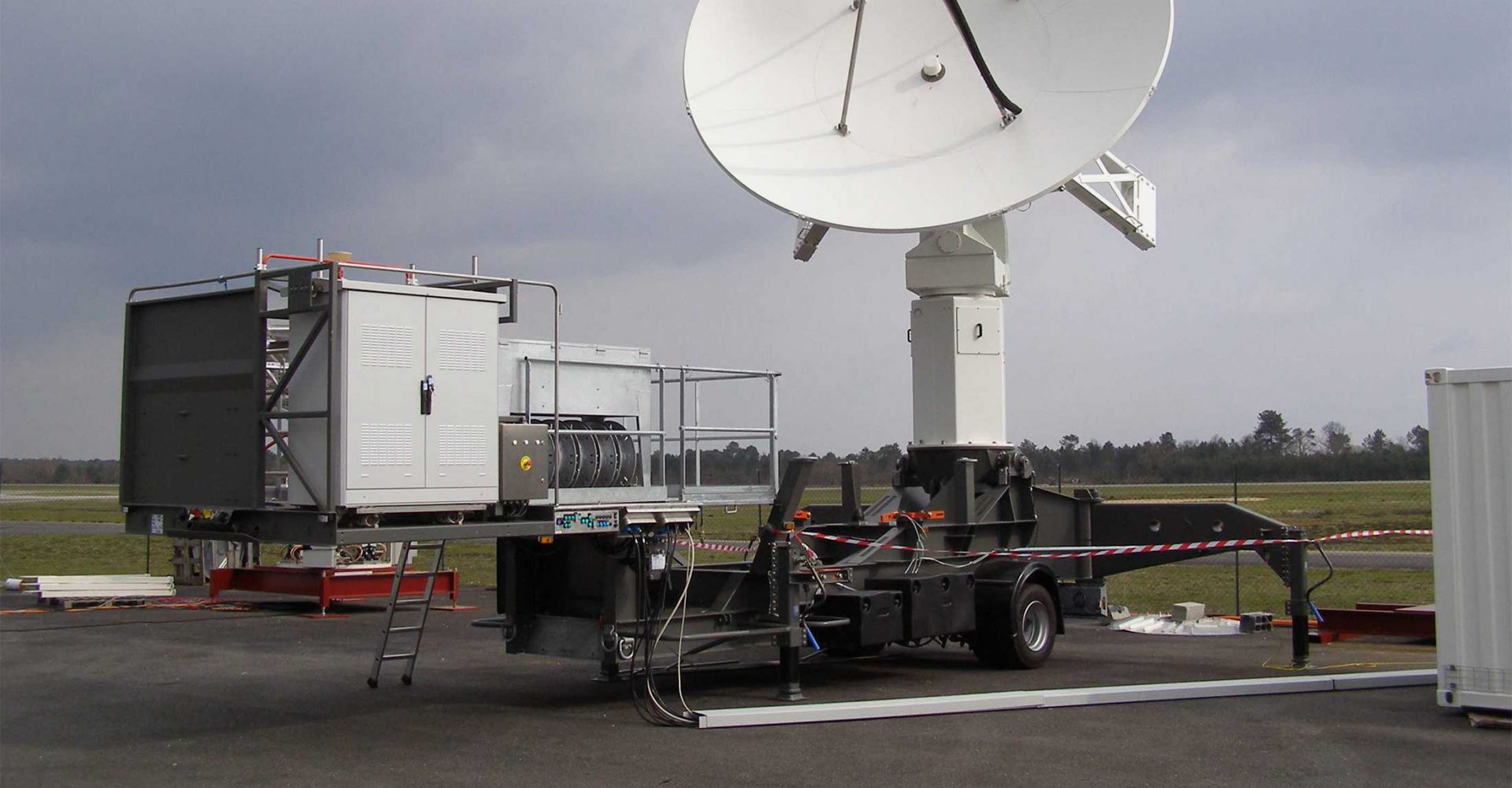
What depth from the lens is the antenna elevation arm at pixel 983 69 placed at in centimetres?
1401

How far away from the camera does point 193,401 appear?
9.95 m

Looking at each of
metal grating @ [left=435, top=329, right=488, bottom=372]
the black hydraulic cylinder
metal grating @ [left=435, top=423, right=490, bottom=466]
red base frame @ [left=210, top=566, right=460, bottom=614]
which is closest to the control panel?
metal grating @ [left=435, top=423, right=490, bottom=466]

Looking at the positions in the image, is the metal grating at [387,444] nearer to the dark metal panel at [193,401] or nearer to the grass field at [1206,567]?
the dark metal panel at [193,401]

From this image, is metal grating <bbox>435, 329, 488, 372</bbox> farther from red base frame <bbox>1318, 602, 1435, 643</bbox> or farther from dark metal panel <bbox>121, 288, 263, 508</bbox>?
red base frame <bbox>1318, 602, 1435, 643</bbox>

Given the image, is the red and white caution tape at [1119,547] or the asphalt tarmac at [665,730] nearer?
the asphalt tarmac at [665,730]

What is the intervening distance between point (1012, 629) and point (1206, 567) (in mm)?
18690

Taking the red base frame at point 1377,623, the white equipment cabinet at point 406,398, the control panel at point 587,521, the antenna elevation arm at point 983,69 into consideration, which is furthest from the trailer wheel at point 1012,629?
the white equipment cabinet at point 406,398

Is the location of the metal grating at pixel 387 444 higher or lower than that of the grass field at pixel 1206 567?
higher

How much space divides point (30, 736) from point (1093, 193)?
11.7 meters

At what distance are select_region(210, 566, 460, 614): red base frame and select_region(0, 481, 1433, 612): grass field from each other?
13.5 feet

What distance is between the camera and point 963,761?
29.2ft

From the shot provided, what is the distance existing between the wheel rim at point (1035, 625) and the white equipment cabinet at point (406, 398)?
20.5 ft

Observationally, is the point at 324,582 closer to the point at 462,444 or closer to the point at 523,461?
the point at 523,461

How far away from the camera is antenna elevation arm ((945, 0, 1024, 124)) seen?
1401cm
